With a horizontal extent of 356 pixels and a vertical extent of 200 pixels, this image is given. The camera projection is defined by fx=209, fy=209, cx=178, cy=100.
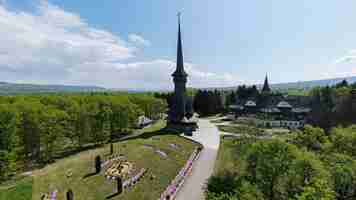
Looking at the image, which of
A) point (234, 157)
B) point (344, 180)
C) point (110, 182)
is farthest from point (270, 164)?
point (110, 182)

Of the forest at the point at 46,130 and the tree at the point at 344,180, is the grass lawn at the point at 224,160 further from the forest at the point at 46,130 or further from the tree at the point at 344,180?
the forest at the point at 46,130

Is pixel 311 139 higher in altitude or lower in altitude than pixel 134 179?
higher

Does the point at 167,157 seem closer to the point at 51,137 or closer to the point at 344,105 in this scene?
the point at 51,137

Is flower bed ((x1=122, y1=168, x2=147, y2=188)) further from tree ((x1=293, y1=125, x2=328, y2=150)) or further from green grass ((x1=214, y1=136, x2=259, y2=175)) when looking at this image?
tree ((x1=293, y1=125, x2=328, y2=150))

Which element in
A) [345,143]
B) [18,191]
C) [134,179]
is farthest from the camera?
[345,143]

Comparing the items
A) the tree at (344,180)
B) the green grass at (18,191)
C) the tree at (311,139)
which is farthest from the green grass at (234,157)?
the green grass at (18,191)

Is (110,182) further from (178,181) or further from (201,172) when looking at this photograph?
(201,172)
